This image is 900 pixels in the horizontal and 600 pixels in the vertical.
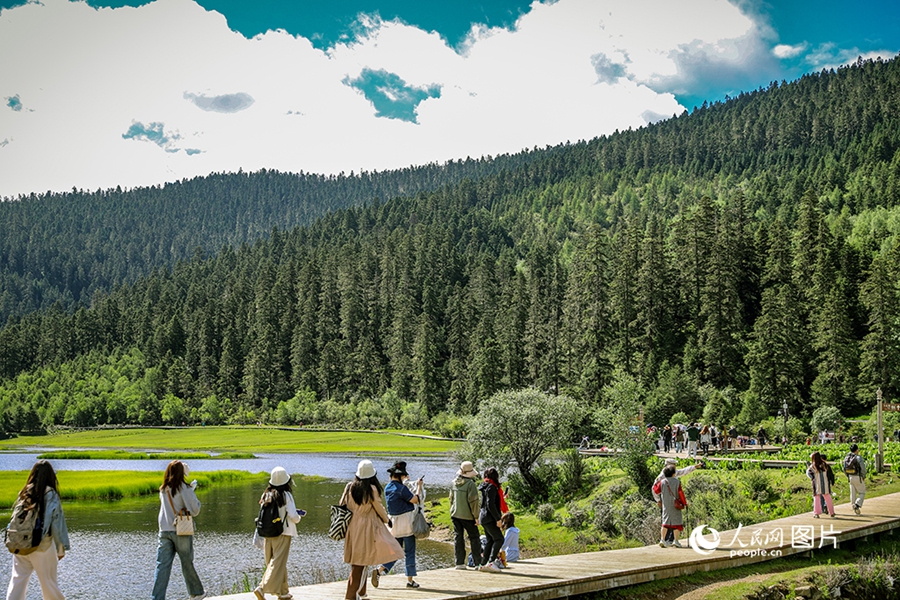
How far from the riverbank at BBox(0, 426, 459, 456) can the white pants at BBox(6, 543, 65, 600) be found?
2928 inches

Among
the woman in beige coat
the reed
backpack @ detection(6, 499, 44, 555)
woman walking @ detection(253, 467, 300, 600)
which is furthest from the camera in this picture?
the reed

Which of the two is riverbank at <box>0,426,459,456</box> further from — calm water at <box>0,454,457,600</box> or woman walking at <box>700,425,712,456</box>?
woman walking at <box>700,425,712,456</box>

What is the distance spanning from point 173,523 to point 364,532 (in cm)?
315

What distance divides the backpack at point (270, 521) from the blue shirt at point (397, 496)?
2517 millimetres

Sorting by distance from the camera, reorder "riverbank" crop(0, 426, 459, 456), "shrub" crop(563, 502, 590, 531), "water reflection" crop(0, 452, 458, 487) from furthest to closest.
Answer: "riverbank" crop(0, 426, 459, 456) → "water reflection" crop(0, 452, 458, 487) → "shrub" crop(563, 502, 590, 531)

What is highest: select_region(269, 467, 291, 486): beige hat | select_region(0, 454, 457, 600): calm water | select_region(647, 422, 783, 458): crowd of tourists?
select_region(269, 467, 291, 486): beige hat

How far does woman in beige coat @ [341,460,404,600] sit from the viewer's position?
13289 millimetres

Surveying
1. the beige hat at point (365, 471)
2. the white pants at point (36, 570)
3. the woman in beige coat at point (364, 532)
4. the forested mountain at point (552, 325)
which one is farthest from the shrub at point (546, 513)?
the white pants at point (36, 570)

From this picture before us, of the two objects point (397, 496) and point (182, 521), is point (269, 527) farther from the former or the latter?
point (397, 496)

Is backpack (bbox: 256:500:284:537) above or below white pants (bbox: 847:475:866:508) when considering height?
above

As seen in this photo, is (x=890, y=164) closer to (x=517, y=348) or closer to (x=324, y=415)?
(x=517, y=348)

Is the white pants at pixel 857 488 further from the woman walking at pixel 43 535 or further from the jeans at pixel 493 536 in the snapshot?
the woman walking at pixel 43 535

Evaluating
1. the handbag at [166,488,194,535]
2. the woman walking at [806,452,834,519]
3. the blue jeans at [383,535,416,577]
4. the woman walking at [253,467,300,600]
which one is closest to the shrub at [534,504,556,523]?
the woman walking at [806,452,834,519]

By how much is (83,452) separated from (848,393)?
8326 centimetres
